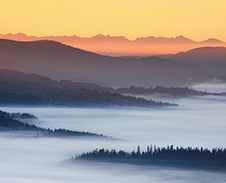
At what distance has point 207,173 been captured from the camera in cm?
18100

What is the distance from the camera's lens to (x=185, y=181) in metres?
170

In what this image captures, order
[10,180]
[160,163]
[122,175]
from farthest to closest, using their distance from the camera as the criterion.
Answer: [160,163] < [122,175] < [10,180]

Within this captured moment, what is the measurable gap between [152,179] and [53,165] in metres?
35.0

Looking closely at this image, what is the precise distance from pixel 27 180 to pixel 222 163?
1931 inches

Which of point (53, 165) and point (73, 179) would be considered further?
point (53, 165)

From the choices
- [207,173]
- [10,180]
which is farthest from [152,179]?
[10,180]

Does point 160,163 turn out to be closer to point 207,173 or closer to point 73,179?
point 207,173

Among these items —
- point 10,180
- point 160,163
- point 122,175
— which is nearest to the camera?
point 10,180

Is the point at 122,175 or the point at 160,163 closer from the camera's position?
the point at 122,175

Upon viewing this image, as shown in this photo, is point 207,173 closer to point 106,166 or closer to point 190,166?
point 190,166

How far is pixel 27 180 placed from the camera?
16812 centimetres

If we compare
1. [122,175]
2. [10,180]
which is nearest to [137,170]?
[122,175]

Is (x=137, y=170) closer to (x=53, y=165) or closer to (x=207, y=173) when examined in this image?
(x=207, y=173)

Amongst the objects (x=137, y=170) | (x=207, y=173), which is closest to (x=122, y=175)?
(x=137, y=170)
